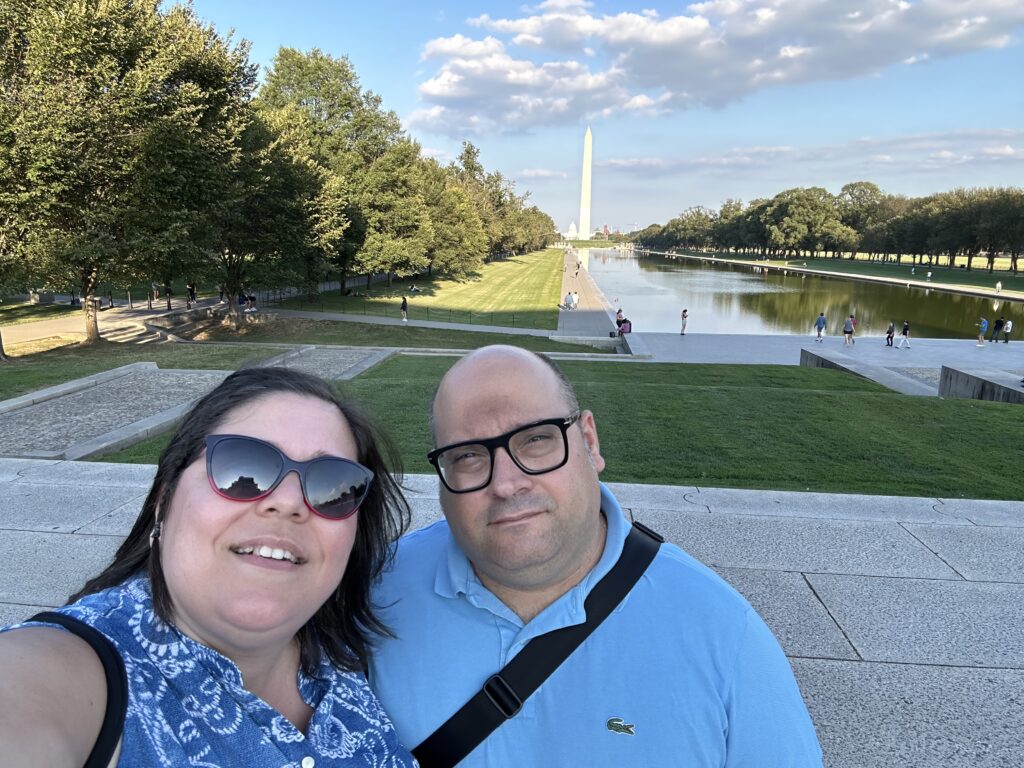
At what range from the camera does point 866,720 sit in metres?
2.58

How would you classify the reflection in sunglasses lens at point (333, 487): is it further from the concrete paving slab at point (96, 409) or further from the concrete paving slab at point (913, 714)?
the concrete paving slab at point (96, 409)

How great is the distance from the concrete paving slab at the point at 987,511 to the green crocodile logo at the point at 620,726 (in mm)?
4876

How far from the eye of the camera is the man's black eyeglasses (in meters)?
1.63

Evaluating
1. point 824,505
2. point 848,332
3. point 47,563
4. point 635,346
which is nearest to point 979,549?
point 824,505

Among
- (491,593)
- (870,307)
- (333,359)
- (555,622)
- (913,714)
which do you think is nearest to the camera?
(555,622)

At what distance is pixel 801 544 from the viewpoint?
4355 mm

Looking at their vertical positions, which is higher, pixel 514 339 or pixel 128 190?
pixel 128 190

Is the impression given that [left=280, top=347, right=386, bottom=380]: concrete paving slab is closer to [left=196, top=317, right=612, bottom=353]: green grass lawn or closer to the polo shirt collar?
[left=196, top=317, right=612, bottom=353]: green grass lawn

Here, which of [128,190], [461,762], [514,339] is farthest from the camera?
[514,339]

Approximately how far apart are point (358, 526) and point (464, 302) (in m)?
41.6

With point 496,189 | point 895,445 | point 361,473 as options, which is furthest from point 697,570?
point 496,189

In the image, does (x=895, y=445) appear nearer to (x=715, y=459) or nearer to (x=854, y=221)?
(x=715, y=459)

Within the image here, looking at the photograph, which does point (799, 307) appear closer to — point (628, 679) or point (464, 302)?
point (464, 302)

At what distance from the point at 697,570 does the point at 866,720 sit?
165 cm
